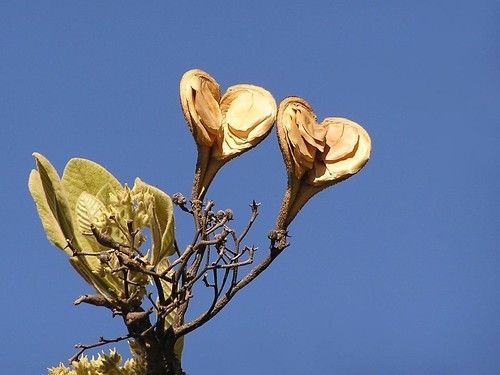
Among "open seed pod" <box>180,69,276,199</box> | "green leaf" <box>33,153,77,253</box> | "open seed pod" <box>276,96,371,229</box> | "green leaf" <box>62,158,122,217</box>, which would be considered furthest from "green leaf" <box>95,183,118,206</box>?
"open seed pod" <box>276,96,371,229</box>

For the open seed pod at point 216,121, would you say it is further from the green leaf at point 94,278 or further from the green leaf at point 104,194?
the green leaf at point 94,278

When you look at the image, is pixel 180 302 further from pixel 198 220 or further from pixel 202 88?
pixel 202 88

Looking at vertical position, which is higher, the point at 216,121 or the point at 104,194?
the point at 216,121

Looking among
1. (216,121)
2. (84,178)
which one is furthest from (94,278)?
(216,121)

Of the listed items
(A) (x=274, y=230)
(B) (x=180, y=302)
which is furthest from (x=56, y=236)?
(A) (x=274, y=230)

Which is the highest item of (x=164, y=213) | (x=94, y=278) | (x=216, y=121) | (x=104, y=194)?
(x=216, y=121)

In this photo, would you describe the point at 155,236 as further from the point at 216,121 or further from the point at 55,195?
the point at 216,121
